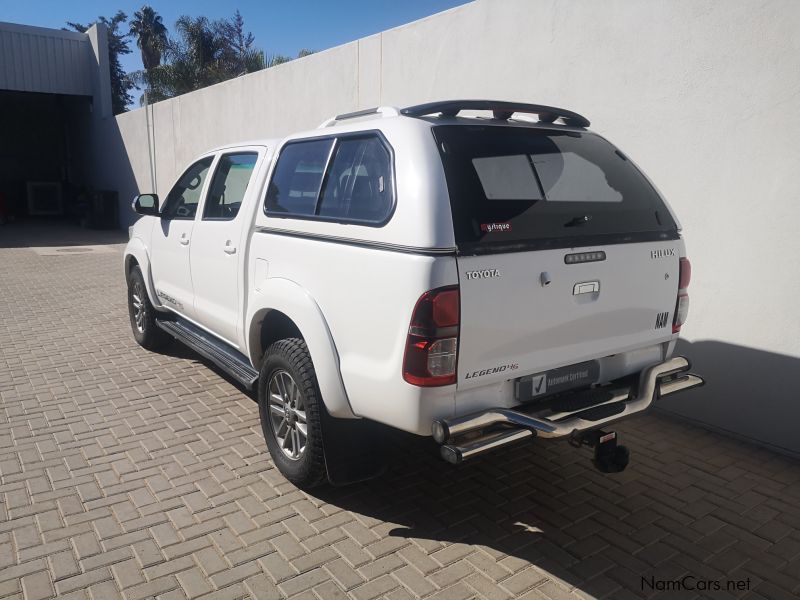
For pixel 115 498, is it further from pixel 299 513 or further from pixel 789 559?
pixel 789 559

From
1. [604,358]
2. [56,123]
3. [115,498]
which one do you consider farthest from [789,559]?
[56,123]

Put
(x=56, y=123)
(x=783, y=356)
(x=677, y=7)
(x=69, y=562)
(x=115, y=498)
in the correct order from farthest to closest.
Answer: (x=56, y=123) → (x=677, y=7) → (x=783, y=356) → (x=115, y=498) → (x=69, y=562)

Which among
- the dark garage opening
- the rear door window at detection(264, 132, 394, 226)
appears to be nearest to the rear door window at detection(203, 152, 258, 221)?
the rear door window at detection(264, 132, 394, 226)

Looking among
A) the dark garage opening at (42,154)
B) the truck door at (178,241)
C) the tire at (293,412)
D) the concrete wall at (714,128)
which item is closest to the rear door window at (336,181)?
the tire at (293,412)

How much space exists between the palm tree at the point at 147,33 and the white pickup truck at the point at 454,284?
149 ft

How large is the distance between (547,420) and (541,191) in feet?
4.07

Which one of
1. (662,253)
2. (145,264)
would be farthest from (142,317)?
(662,253)

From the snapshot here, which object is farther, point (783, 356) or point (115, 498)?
point (783, 356)

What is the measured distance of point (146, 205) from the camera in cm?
564

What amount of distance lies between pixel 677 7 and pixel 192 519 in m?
4.72

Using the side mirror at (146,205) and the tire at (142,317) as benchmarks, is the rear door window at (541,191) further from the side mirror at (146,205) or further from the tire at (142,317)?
the tire at (142,317)

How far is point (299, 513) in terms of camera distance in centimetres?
352

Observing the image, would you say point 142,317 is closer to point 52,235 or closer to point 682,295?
point 682,295

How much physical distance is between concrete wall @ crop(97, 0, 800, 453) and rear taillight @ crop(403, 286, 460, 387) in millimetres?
2767
